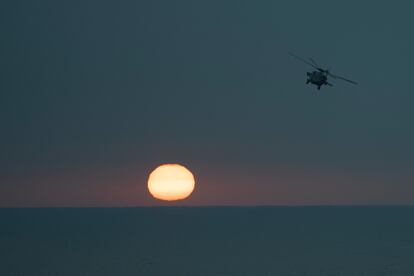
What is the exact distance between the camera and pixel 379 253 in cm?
19038

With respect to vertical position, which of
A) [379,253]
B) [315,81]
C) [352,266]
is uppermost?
[379,253]

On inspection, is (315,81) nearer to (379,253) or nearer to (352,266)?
(352,266)

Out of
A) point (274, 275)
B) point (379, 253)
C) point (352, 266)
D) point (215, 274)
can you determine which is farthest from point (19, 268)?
point (379, 253)

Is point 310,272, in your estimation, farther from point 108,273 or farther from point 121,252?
point 121,252

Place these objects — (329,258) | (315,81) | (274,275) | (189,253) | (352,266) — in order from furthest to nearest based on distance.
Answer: (189,253)
(329,258)
(352,266)
(274,275)
(315,81)

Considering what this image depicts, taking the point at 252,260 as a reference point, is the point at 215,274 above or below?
below

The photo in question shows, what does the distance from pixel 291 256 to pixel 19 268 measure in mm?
55565

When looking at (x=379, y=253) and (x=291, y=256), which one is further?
(x=379, y=253)

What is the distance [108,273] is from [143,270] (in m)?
7.41

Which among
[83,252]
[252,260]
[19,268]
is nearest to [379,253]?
[252,260]

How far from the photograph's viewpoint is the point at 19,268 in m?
154

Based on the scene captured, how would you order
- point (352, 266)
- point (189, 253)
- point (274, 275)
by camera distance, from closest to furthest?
point (274, 275) → point (352, 266) → point (189, 253)

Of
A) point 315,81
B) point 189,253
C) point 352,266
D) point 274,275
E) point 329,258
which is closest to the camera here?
point 315,81

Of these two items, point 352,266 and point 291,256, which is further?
point 291,256
